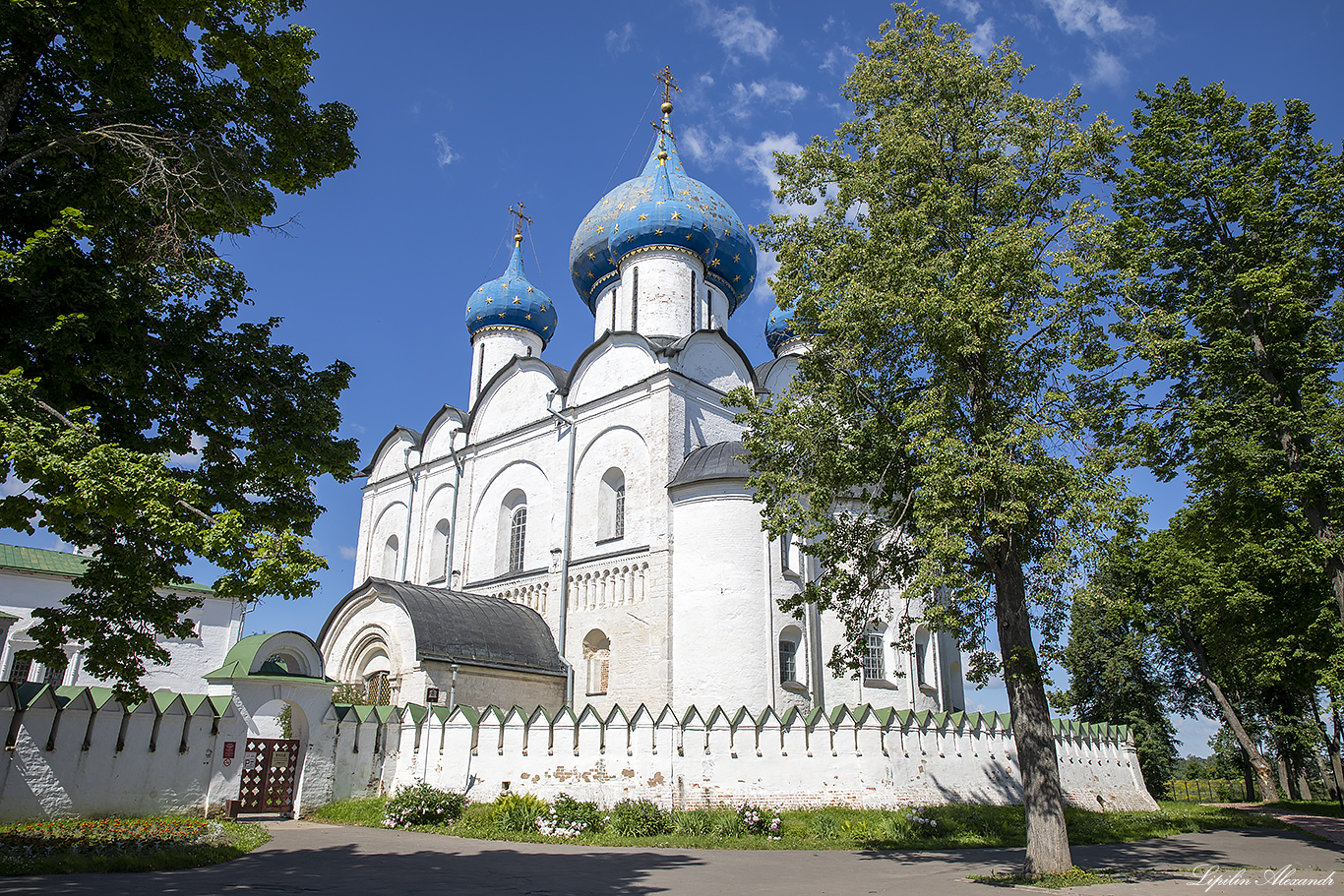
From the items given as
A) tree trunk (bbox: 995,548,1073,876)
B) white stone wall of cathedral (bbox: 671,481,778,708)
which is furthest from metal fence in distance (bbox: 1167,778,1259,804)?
tree trunk (bbox: 995,548,1073,876)

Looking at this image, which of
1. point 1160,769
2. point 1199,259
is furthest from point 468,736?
point 1160,769

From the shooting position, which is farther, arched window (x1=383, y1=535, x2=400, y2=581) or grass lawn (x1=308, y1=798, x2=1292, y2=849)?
arched window (x1=383, y1=535, x2=400, y2=581)

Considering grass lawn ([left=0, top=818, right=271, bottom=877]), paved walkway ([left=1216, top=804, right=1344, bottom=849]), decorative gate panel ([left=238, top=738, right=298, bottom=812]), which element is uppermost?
decorative gate panel ([left=238, top=738, right=298, bottom=812])

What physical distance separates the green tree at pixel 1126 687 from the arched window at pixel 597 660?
14348 millimetres

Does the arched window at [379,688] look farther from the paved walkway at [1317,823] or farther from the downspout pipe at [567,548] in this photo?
the paved walkway at [1317,823]

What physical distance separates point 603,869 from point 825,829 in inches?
162

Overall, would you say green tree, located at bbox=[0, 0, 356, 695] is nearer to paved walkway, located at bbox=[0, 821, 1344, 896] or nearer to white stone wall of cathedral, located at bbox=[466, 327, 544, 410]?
paved walkway, located at bbox=[0, 821, 1344, 896]

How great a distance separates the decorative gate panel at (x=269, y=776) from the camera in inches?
495

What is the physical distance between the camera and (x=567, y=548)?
63.1ft

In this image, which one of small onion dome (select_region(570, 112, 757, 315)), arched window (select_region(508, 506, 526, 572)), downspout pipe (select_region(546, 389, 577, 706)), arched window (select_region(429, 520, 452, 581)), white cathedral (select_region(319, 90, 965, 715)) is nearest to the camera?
white cathedral (select_region(319, 90, 965, 715))

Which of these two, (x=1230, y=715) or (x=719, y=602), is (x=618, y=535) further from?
(x=1230, y=715)

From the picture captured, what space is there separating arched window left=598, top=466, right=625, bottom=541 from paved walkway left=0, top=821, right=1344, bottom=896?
28.2 feet

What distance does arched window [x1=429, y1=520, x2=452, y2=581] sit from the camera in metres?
22.9

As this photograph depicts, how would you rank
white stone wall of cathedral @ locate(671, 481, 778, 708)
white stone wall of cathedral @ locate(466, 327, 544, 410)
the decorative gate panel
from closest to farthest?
the decorative gate panel → white stone wall of cathedral @ locate(671, 481, 778, 708) → white stone wall of cathedral @ locate(466, 327, 544, 410)
